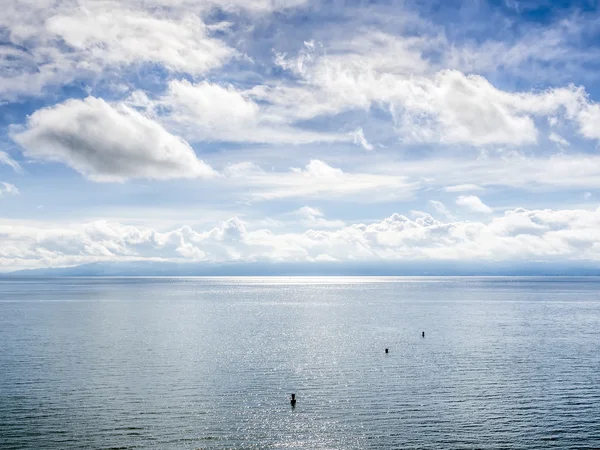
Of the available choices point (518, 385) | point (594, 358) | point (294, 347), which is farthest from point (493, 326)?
point (518, 385)

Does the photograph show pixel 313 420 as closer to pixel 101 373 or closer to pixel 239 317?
pixel 101 373

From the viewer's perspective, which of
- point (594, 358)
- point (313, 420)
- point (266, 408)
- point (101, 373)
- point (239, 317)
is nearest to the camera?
point (313, 420)

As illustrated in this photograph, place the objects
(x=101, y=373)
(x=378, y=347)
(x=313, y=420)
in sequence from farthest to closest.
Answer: (x=378, y=347)
(x=101, y=373)
(x=313, y=420)

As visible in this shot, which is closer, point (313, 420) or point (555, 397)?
point (313, 420)

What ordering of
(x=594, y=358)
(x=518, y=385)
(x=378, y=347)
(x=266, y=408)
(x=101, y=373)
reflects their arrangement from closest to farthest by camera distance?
1. (x=266, y=408)
2. (x=518, y=385)
3. (x=101, y=373)
4. (x=594, y=358)
5. (x=378, y=347)

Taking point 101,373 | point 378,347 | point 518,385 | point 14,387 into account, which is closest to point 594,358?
point 518,385

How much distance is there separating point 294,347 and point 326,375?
29.2m

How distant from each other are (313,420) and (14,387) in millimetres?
43664

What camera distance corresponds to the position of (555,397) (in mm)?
72875

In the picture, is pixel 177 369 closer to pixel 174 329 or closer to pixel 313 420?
pixel 313 420

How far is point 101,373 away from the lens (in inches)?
3406

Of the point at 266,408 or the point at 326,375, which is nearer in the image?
the point at 266,408

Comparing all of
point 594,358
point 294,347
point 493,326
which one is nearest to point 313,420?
point 294,347

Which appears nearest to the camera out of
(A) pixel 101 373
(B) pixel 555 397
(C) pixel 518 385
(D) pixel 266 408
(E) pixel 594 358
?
(D) pixel 266 408
